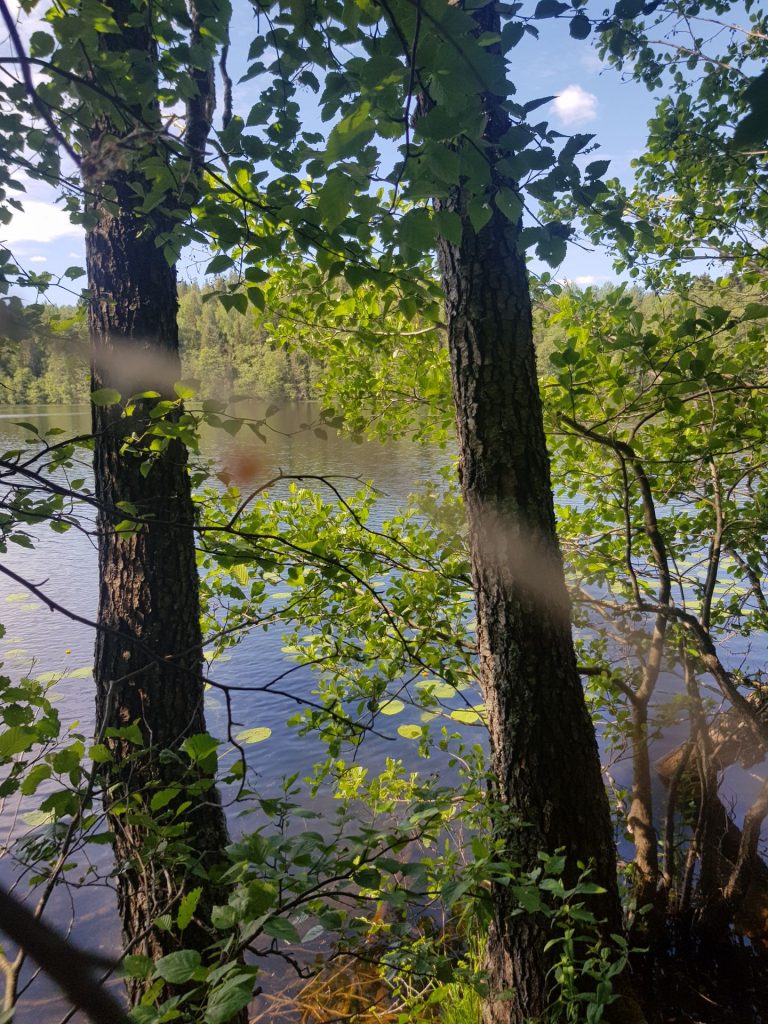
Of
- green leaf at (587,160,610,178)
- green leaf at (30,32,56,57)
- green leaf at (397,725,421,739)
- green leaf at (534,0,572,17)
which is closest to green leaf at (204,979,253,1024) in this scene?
green leaf at (587,160,610,178)

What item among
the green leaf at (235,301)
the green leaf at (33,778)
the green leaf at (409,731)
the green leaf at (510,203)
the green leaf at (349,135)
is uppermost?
the green leaf at (235,301)

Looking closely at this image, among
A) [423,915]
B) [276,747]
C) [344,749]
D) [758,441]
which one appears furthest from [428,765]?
[758,441]

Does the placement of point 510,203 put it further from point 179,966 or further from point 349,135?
point 179,966

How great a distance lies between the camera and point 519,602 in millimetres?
2398

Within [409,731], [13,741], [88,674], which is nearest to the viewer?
[13,741]

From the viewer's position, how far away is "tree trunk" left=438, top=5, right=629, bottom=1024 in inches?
92.9

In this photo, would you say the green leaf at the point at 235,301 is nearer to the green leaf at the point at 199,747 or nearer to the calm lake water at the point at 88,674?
the calm lake water at the point at 88,674

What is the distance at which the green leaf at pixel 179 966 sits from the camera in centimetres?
111

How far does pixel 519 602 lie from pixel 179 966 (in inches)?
63.4

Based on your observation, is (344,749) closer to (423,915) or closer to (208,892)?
(423,915)

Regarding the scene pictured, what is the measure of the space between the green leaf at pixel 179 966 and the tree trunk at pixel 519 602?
1.44 metres

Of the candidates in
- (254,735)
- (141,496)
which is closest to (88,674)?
(254,735)

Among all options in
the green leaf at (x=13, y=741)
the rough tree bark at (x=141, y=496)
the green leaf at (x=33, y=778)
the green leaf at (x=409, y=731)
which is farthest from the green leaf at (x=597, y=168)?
the green leaf at (x=409, y=731)

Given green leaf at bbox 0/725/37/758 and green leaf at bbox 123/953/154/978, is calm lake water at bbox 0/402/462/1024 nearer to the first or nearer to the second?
green leaf at bbox 0/725/37/758
